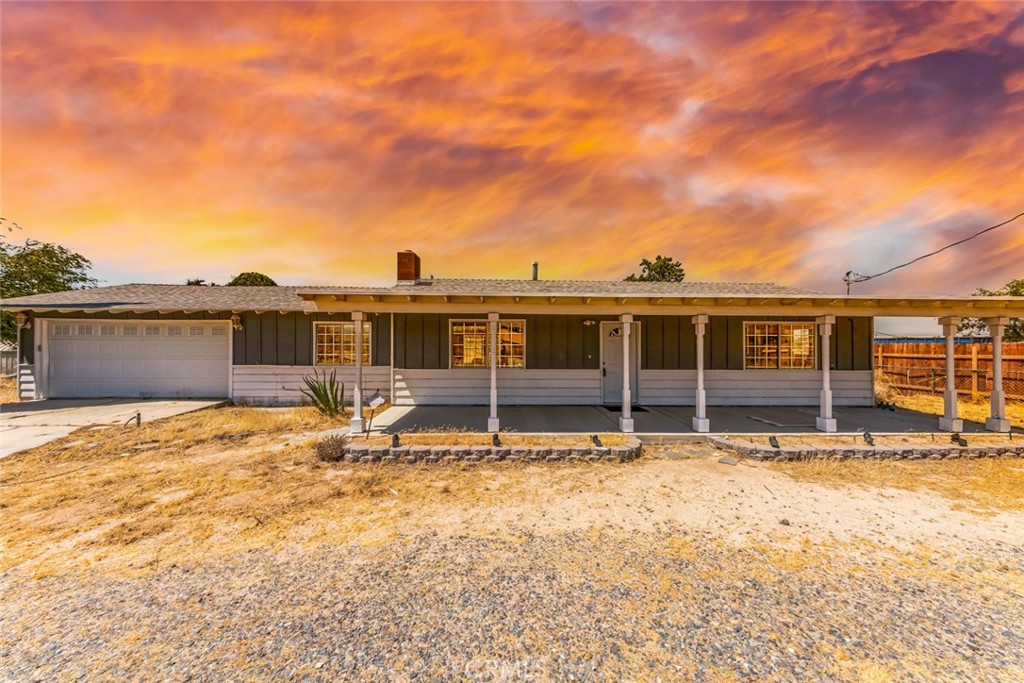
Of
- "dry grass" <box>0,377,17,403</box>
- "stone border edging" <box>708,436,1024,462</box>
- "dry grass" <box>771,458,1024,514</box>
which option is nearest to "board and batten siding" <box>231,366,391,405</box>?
"dry grass" <box>0,377,17,403</box>

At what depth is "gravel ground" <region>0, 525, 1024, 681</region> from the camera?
7.47ft

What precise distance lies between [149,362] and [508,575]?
43.8ft

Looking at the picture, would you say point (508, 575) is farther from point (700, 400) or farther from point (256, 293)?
point (256, 293)

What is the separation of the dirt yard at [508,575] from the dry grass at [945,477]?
5 centimetres

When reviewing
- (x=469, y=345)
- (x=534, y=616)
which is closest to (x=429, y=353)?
(x=469, y=345)

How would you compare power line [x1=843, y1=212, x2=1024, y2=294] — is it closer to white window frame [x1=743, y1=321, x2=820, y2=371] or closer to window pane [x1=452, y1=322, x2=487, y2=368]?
white window frame [x1=743, y1=321, x2=820, y2=371]

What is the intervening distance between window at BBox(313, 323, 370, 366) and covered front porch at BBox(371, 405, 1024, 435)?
96.5 inches

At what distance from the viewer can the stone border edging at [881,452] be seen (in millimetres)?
6395

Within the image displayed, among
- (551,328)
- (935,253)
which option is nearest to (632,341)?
(551,328)

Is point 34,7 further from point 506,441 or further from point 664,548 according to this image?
point 664,548

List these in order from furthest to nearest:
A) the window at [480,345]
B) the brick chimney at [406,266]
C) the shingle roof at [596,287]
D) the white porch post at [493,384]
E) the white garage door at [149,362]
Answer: the brick chimney at [406,266] < the shingle roof at [596,287] < the white garage door at [149,362] < the window at [480,345] < the white porch post at [493,384]

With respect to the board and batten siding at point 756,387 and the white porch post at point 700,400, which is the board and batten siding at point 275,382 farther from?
the white porch post at point 700,400

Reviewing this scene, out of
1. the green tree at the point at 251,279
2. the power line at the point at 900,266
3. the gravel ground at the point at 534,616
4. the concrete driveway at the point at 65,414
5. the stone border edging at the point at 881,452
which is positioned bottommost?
the gravel ground at the point at 534,616

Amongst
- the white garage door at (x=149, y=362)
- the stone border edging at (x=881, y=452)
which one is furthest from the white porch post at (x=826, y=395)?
the white garage door at (x=149, y=362)
